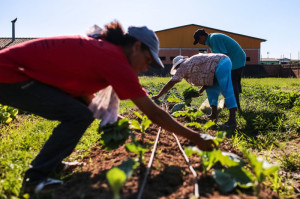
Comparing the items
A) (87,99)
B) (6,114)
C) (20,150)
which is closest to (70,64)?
(87,99)

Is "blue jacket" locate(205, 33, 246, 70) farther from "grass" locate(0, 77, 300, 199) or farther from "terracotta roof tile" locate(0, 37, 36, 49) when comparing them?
"terracotta roof tile" locate(0, 37, 36, 49)

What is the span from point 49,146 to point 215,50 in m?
3.90

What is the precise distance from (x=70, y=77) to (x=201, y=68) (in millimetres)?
2633

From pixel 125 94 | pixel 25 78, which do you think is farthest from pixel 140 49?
pixel 25 78

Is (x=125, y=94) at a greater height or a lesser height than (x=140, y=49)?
lesser

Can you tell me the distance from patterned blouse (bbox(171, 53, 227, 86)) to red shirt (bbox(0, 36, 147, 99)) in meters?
2.26

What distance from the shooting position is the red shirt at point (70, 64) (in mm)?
1748

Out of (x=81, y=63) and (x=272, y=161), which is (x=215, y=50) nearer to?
(x=272, y=161)

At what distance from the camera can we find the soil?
1727 mm

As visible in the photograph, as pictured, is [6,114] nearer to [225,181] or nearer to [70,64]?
[70,64]

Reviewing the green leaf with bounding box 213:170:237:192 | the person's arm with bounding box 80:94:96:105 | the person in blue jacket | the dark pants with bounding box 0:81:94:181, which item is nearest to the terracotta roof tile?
the person in blue jacket

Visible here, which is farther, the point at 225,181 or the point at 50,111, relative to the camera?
the point at 50,111

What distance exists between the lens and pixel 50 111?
1978mm

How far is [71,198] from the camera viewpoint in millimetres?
1669
